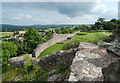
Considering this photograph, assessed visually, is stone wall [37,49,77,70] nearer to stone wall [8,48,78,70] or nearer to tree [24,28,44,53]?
stone wall [8,48,78,70]

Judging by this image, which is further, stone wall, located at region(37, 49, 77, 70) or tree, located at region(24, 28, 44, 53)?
tree, located at region(24, 28, 44, 53)

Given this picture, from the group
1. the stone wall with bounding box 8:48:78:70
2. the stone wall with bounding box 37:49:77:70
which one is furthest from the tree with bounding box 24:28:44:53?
the stone wall with bounding box 37:49:77:70

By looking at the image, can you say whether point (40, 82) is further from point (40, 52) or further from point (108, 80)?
point (40, 52)

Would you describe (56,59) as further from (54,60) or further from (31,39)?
(31,39)

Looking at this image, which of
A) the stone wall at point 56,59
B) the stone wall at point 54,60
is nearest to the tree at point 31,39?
the stone wall at point 54,60

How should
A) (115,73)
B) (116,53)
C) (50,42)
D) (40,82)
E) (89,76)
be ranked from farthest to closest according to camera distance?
1. (50,42)
2. (40,82)
3. (116,53)
4. (89,76)
5. (115,73)

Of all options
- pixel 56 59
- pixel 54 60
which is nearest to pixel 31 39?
pixel 54 60

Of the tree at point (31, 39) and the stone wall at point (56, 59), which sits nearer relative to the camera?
the stone wall at point (56, 59)

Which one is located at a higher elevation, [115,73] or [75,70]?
[115,73]

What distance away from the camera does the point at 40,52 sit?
53.0ft

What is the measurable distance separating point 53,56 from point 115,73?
667 cm

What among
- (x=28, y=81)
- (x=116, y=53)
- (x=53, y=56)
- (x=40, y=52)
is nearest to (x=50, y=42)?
(x=40, y=52)

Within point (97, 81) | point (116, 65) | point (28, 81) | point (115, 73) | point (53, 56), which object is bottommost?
point (28, 81)

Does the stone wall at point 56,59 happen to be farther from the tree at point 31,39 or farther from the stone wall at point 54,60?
the tree at point 31,39
